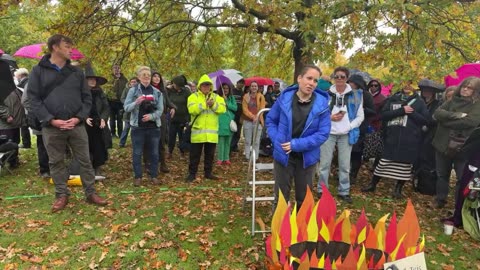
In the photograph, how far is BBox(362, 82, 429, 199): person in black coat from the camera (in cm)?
593

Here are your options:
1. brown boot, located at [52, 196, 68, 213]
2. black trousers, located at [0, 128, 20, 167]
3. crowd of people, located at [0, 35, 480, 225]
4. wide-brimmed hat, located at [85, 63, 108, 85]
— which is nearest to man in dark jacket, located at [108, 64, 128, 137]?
crowd of people, located at [0, 35, 480, 225]

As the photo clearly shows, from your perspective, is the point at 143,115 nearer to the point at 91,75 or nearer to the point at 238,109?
the point at 91,75

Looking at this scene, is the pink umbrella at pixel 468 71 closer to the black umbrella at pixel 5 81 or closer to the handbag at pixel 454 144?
the handbag at pixel 454 144

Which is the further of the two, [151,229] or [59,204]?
[59,204]

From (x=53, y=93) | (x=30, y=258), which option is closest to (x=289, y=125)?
(x=53, y=93)

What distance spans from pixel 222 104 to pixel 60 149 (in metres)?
2.66

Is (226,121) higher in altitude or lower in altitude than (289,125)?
lower

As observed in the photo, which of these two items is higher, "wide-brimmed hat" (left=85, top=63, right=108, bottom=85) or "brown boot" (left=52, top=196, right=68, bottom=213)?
"wide-brimmed hat" (left=85, top=63, right=108, bottom=85)

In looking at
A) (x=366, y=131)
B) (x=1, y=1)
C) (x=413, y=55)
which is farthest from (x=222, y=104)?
(x=1, y=1)

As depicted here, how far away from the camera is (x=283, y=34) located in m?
7.79

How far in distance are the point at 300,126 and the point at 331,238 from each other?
51.0 inches

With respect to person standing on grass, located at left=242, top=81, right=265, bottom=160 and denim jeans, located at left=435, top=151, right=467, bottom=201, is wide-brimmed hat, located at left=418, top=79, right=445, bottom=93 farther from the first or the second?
person standing on grass, located at left=242, top=81, right=265, bottom=160

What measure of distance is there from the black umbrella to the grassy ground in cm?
147

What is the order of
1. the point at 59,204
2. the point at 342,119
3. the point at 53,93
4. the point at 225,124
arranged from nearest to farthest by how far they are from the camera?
the point at 53,93
the point at 59,204
the point at 342,119
the point at 225,124
